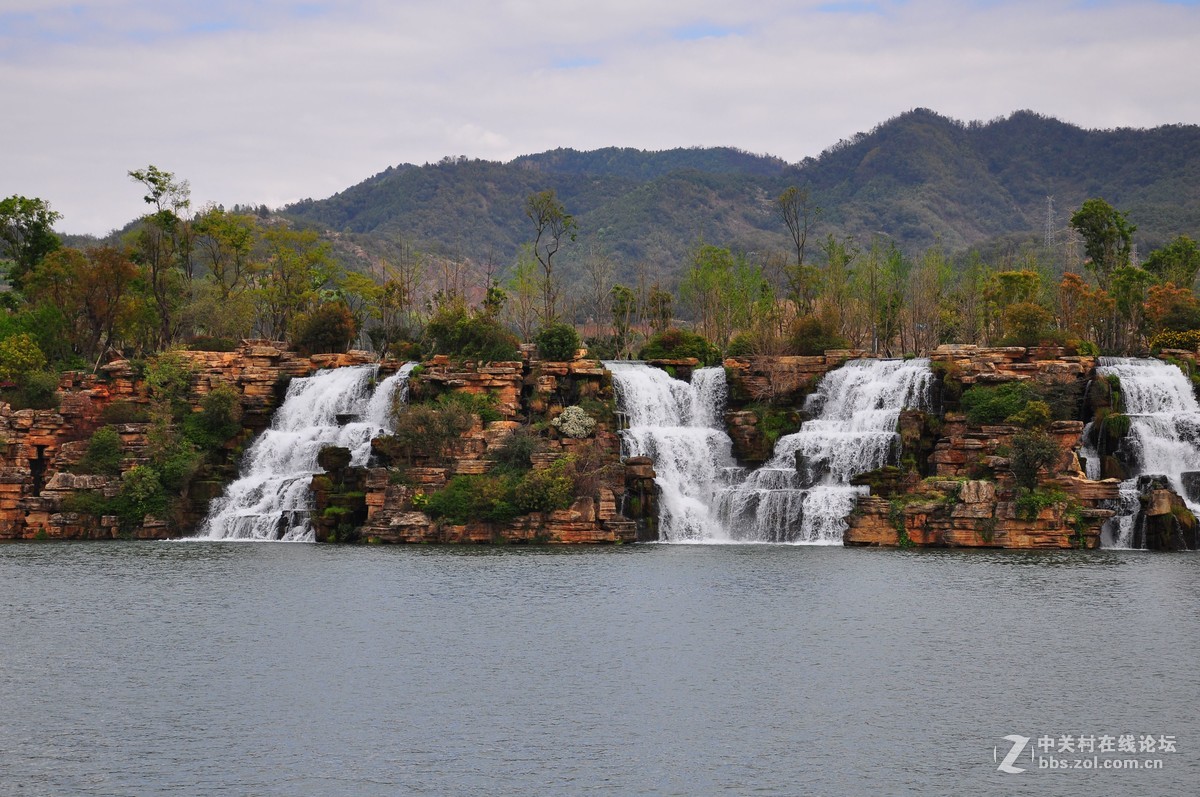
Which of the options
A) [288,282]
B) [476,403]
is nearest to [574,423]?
[476,403]

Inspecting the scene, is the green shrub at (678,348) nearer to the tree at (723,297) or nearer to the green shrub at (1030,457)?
the tree at (723,297)

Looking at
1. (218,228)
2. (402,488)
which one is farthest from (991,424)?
(218,228)

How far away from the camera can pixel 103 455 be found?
6681 centimetres

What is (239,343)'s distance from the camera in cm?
8331

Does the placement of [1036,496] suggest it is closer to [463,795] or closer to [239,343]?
[463,795]

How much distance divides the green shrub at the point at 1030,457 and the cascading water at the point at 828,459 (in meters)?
6.36

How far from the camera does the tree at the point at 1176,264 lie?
88.2 meters

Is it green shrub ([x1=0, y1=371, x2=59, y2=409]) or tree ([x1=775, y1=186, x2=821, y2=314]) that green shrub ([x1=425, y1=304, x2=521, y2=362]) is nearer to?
green shrub ([x1=0, y1=371, x2=59, y2=409])

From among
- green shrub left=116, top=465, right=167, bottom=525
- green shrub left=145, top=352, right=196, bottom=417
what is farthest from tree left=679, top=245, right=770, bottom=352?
green shrub left=116, top=465, right=167, bottom=525

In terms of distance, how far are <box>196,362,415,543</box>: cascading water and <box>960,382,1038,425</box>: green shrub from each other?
27794 millimetres

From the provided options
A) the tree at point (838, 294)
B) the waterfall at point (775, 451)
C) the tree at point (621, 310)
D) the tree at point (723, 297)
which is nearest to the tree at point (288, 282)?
the tree at point (621, 310)

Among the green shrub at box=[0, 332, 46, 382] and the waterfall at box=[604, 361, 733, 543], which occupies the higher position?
the green shrub at box=[0, 332, 46, 382]

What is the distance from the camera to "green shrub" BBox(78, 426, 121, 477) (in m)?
66.4

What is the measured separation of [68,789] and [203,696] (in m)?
6.98
